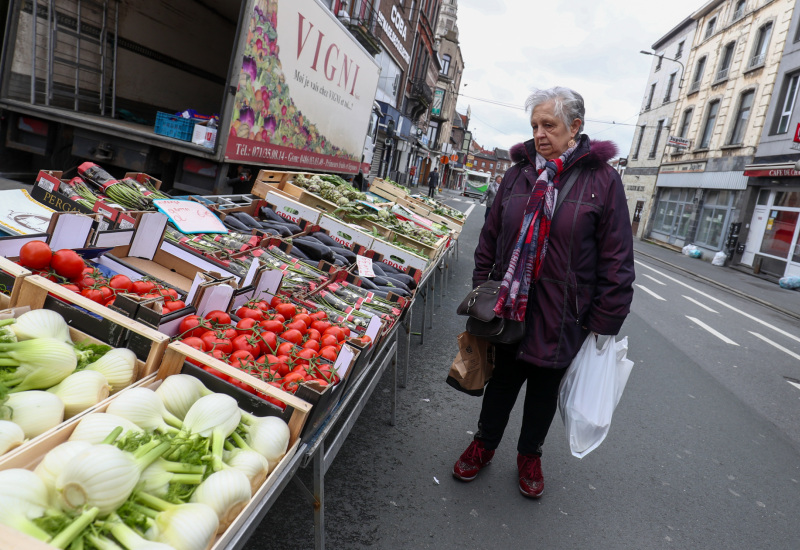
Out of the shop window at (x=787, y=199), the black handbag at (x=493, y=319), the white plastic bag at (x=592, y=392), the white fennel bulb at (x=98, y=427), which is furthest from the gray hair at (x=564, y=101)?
A: the shop window at (x=787, y=199)

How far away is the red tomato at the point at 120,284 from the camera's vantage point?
2.45 metres

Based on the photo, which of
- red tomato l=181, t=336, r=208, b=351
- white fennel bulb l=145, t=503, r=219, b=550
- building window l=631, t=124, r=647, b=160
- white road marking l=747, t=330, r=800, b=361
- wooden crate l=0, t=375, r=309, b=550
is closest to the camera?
wooden crate l=0, t=375, r=309, b=550

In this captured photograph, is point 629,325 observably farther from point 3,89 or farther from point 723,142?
point 723,142

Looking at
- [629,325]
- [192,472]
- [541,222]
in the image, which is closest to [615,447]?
[541,222]

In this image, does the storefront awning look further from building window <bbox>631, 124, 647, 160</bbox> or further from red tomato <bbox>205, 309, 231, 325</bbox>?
red tomato <bbox>205, 309, 231, 325</bbox>

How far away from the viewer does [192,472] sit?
1468 mm

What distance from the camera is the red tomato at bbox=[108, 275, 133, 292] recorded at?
8.04 feet

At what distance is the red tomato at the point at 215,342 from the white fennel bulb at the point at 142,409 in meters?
0.53

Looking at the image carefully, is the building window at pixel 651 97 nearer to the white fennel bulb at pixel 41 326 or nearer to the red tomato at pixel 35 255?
the red tomato at pixel 35 255

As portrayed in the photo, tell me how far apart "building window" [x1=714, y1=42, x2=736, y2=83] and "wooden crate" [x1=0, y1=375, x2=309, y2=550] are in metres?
28.6

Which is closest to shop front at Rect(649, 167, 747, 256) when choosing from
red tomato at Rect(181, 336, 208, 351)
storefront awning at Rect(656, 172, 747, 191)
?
storefront awning at Rect(656, 172, 747, 191)

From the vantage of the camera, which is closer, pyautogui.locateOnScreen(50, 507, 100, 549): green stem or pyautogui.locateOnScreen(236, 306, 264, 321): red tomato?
pyautogui.locateOnScreen(50, 507, 100, 549): green stem

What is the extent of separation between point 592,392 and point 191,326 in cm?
204

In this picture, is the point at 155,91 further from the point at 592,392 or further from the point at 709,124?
the point at 709,124
